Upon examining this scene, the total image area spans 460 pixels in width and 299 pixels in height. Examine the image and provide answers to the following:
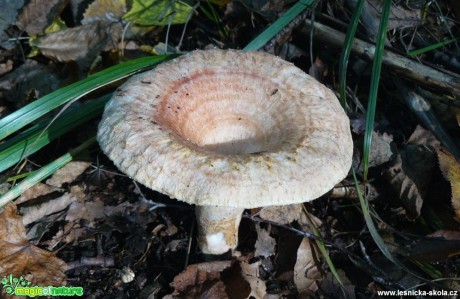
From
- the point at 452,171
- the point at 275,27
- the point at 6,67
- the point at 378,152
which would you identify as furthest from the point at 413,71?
the point at 6,67

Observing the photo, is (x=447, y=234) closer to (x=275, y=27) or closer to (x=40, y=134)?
(x=275, y=27)

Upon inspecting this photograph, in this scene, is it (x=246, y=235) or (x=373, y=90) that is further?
(x=246, y=235)

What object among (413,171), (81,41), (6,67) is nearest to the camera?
(413,171)

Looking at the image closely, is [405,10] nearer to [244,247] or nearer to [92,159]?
[244,247]

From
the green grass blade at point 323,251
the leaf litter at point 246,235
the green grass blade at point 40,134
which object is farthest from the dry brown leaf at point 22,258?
the green grass blade at point 323,251

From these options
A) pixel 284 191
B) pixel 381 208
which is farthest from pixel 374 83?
pixel 284 191

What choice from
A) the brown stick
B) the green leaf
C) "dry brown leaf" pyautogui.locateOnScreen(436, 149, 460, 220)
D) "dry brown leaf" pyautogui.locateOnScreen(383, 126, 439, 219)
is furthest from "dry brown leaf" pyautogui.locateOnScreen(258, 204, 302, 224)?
the green leaf

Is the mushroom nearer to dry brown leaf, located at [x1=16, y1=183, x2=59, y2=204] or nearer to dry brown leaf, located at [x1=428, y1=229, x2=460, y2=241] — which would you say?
dry brown leaf, located at [x1=428, y1=229, x2=460, y2=241]
